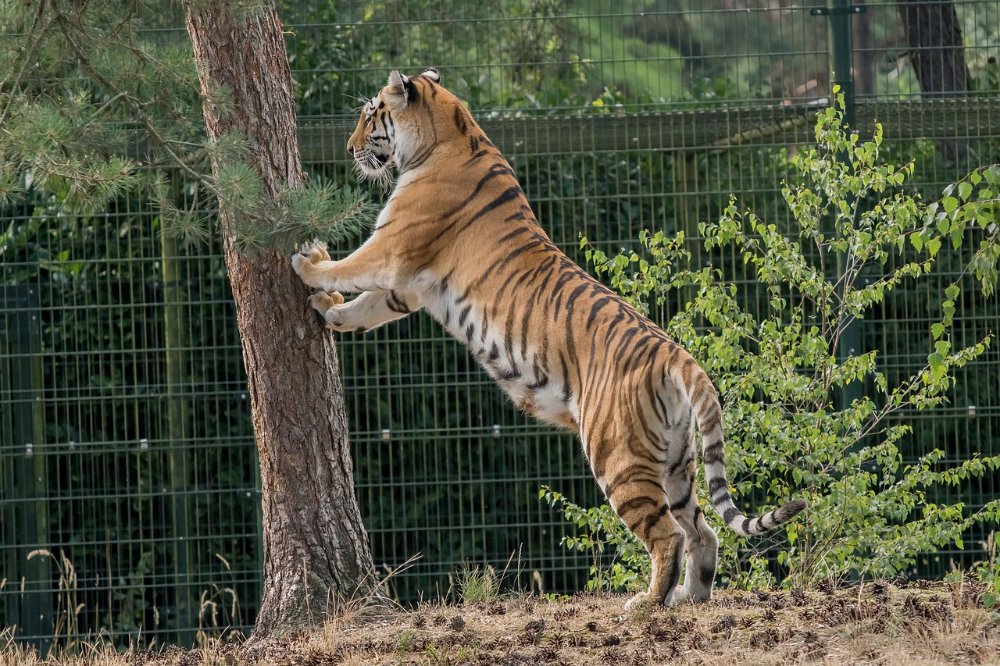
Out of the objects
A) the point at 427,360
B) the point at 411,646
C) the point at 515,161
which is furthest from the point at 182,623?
the point at 515,161

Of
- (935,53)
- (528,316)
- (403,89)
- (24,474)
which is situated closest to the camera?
(528,316)

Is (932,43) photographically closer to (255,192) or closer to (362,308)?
(362,308)

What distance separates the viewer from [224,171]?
4172mm

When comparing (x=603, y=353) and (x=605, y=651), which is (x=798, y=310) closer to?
(x=603, y=353)

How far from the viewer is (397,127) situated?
5578 mm

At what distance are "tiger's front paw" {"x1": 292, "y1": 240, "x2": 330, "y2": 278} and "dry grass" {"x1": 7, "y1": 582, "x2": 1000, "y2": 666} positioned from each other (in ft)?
4.35

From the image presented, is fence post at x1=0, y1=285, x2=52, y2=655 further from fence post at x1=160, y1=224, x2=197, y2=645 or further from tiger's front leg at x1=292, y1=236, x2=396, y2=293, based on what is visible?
tiger's front leg at x1=292, y1=236, x2=396, y2=293

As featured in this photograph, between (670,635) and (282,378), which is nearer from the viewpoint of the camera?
(670,635)

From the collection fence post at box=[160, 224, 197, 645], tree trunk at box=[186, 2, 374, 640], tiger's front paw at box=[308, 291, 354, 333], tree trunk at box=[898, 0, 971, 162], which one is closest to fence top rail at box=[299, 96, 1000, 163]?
tree trunk at box=[898, 0, 971, 162]

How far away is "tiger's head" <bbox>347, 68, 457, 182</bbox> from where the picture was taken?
5.55 meters

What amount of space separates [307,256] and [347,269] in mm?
163

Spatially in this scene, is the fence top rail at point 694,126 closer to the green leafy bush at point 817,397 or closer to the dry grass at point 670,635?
the green leafy bush at point 817,397

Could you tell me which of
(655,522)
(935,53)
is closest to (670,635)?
(655,522)

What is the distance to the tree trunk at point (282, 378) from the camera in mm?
4977
